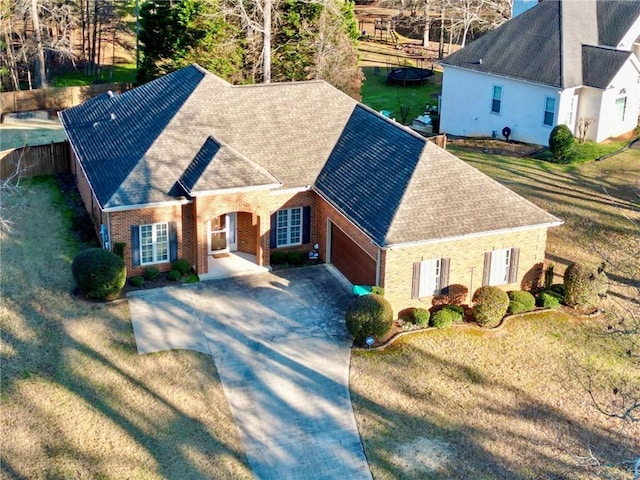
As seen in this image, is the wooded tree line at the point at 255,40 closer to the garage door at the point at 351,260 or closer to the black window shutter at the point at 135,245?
the garage door at the point at 351,260

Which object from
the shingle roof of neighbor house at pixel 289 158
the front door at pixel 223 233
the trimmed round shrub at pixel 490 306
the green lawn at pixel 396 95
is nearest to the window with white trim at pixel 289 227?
the shingle roof of neighbor house at pixel 289 158

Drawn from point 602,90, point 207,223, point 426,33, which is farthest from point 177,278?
point 426,33

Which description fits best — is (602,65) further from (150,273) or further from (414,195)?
(150,273)

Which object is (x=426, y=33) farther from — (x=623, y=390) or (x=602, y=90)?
(x=623, y=390)

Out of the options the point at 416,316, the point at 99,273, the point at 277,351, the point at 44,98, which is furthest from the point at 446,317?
the point at 44,98

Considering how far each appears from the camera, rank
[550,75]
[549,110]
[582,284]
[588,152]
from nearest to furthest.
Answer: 1. [582,284]
2. [588,152]
3. [550,75]
4. [549,110]

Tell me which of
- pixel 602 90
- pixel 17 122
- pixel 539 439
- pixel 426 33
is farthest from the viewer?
pixel 426 33
